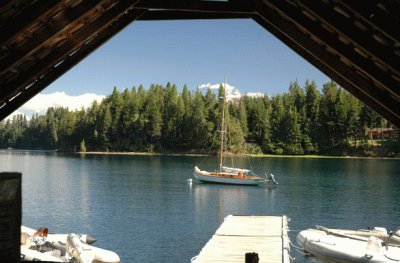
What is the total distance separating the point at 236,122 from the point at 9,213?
135543 millimetres

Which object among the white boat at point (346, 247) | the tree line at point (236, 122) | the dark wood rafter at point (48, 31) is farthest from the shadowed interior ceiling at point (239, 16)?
the tree line at point (236, 122)

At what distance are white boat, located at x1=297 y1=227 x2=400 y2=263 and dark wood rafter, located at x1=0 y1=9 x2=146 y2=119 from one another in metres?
13.5

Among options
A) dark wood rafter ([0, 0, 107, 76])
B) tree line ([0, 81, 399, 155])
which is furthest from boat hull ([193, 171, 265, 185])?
tree line ([0, 81, 399, 155])

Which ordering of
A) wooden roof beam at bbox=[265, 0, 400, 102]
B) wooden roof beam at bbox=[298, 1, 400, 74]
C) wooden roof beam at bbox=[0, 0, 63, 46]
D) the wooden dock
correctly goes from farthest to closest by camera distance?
1. the wooden dock
2. wooden roof beam at bbox=[265, 0, 400, 102]
3. wooden roof beam at bbox=[298, 1, 400, 74]
4. wooden roof beam at bbox=[0, 0, 63, 46]

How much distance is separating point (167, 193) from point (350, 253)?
33.5 metres

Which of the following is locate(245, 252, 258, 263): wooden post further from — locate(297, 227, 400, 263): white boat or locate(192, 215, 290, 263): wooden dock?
locate(297, 227, 400, 263): white boat

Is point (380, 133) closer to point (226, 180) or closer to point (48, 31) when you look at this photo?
point (226, 180)

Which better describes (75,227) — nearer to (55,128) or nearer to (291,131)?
(291,131)

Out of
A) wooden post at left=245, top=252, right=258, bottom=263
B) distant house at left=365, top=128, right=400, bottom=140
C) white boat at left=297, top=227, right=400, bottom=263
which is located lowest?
white boat at left=297, top=227, right=400, bottom=263

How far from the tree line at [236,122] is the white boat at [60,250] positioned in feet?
366

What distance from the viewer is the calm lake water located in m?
28.3

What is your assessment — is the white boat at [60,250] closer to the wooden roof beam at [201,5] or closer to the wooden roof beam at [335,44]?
the wooden roof beam at [201,5]

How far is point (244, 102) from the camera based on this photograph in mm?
148750

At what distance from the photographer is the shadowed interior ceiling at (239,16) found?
7.02 meters
